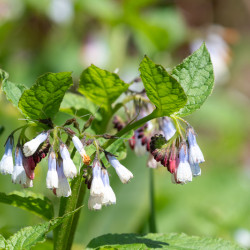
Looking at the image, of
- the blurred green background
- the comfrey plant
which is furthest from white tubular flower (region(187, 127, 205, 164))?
the blurred green background

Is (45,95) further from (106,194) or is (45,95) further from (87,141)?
(106,194)

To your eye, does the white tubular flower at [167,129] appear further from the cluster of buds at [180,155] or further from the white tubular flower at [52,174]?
the white tubular flower at [52,174]

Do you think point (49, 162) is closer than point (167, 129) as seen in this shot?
Yes

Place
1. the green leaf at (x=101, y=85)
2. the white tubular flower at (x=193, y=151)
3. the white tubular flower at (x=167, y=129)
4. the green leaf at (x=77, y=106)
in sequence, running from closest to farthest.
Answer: the white tubular flower at (x=193, y=151) < the green leaf at (x=101, y=85) < the white tubular flower at (x=167, y=129) < the green leaf at (x=77, y=106)

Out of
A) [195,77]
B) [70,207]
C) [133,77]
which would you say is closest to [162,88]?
[195,77]

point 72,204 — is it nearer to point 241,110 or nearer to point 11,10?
point 11,10

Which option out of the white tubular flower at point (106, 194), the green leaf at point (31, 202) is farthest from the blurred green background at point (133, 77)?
the white tubular flower at point (106, 194)

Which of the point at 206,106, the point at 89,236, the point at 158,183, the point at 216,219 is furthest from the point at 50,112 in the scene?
the point at 206,106
